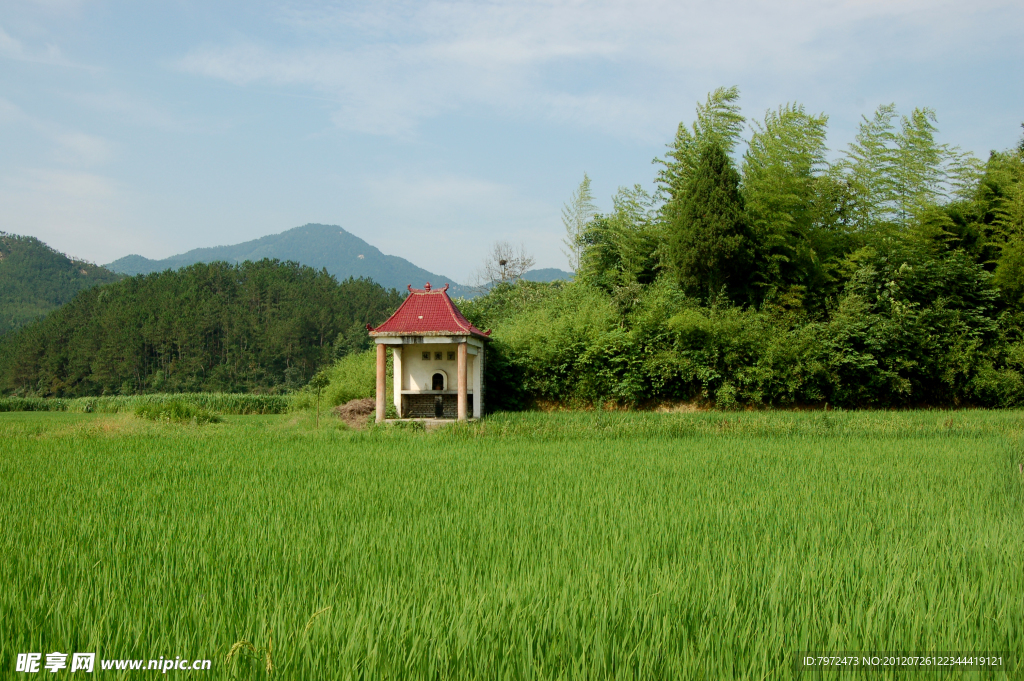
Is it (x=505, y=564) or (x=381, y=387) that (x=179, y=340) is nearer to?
(x=381, y=387)

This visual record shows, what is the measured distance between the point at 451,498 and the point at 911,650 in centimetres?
405

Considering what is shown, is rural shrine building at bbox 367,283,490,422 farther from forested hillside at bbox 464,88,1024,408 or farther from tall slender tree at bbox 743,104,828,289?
tall slender tree at bbox 743,104,828,289

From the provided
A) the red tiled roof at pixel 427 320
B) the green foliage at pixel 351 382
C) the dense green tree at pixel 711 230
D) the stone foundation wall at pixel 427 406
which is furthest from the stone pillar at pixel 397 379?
the dense green tree at pixel 711 230

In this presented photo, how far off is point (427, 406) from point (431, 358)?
1338 millimetres

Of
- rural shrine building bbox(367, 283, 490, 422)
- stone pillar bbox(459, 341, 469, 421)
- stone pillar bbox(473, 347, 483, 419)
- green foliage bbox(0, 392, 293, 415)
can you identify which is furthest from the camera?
green foliage bbox(0, 392, 293, 415)

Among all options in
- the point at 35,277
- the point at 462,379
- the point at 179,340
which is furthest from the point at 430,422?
the point at 35,277

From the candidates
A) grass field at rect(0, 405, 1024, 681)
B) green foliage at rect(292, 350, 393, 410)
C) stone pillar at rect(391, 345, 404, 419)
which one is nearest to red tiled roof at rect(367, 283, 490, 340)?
stone pillar at rect(391, 345, 404, 419)

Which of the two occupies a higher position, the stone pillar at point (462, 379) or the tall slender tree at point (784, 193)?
the tall slender tree at point (784, 193)

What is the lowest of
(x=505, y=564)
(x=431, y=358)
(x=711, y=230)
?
(x=505, y=564)

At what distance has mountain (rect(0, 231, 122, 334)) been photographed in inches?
3127

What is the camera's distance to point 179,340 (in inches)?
1813

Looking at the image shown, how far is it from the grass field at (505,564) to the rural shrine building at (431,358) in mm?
7416

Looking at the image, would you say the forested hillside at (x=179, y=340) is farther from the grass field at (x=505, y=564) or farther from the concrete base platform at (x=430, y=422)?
the grass field at (x=505, y=564)

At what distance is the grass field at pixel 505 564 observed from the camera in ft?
7.38
